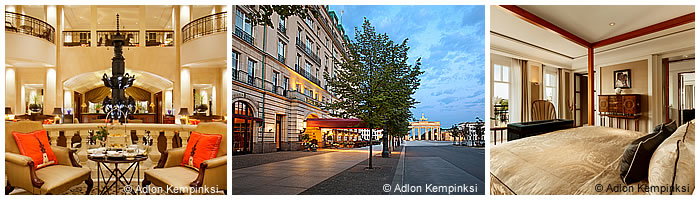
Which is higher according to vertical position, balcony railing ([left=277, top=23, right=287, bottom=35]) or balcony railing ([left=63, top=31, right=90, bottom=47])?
balcony railing ([left=63, top=31, right=90, bottom=47])

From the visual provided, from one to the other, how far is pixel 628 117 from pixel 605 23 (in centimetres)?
87

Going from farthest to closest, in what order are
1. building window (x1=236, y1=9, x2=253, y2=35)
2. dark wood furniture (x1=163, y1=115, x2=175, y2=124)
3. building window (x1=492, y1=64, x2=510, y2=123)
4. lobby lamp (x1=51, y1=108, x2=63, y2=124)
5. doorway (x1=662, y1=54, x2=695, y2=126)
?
dark wood furniture (x1=163, y1=115, x2=175, y2=124) < lobby lamp (x1=51, y1=108, x2=63, y2=124) < building window (x1=236, y1=9, x2=253, y2=35) < building window (x1=492, y1=64, x2=510, y2=123) < doorway (x1=662, y1=54, x2=695, y2=126)

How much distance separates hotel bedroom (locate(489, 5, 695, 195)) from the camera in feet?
10.1

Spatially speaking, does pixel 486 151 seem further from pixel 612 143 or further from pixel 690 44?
pixel 690 44

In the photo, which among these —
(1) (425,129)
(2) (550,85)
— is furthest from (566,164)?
(1) (425,129)

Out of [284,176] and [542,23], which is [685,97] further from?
[284,176]

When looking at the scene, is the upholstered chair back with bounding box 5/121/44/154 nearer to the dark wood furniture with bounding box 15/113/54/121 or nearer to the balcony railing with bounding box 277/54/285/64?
the dark wood furniture with bounding box 15/113/54/121

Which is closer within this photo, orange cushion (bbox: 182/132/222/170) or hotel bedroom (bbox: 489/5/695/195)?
hotel bedroom (bbox: 489/5/695/195)

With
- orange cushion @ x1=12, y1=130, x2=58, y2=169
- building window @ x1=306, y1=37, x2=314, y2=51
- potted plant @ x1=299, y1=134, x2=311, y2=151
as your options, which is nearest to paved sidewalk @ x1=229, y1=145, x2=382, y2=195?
potted plant @ x1=299, y1=134, x2=311, y2=151

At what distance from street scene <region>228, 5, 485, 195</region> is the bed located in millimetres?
691

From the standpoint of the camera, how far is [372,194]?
12.3 ft

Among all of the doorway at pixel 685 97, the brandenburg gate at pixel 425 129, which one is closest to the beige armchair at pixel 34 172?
the brandenburg gate at pixel 425 129

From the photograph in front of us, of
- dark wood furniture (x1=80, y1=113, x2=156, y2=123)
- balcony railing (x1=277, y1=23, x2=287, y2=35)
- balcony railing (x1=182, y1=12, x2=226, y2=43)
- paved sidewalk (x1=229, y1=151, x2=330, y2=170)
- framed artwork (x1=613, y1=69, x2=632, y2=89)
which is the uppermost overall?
balcony railing (x1=182, y1=12, x2=226, y2=43)
